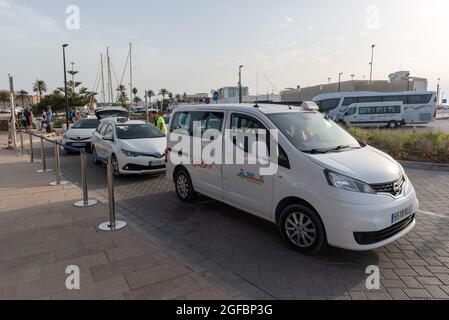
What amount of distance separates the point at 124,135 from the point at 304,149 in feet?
20.7

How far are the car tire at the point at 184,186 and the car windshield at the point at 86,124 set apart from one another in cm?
918

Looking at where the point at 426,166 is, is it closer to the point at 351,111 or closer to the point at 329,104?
the point at 351,111

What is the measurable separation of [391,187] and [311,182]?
946mm

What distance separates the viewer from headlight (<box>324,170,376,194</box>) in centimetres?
371

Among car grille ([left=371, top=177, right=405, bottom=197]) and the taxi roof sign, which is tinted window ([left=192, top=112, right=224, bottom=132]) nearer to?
the taxi roof sign

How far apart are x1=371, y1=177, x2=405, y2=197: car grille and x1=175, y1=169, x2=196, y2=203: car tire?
3349mm

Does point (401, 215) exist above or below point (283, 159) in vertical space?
below

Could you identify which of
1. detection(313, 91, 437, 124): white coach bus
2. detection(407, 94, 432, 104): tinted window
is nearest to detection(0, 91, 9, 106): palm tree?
detection(313, 91, 437, 124): white coach bus

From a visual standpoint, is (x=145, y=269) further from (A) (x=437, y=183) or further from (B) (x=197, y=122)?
(A) (x=437, y=183)

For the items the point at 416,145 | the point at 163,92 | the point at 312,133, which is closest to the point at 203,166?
the point at 312,133

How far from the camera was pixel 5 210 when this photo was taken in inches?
242

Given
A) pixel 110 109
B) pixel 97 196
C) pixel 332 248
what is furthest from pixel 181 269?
pixel 110 109

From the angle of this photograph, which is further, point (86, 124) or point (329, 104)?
point (329, 104)

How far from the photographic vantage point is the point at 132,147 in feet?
28.0
